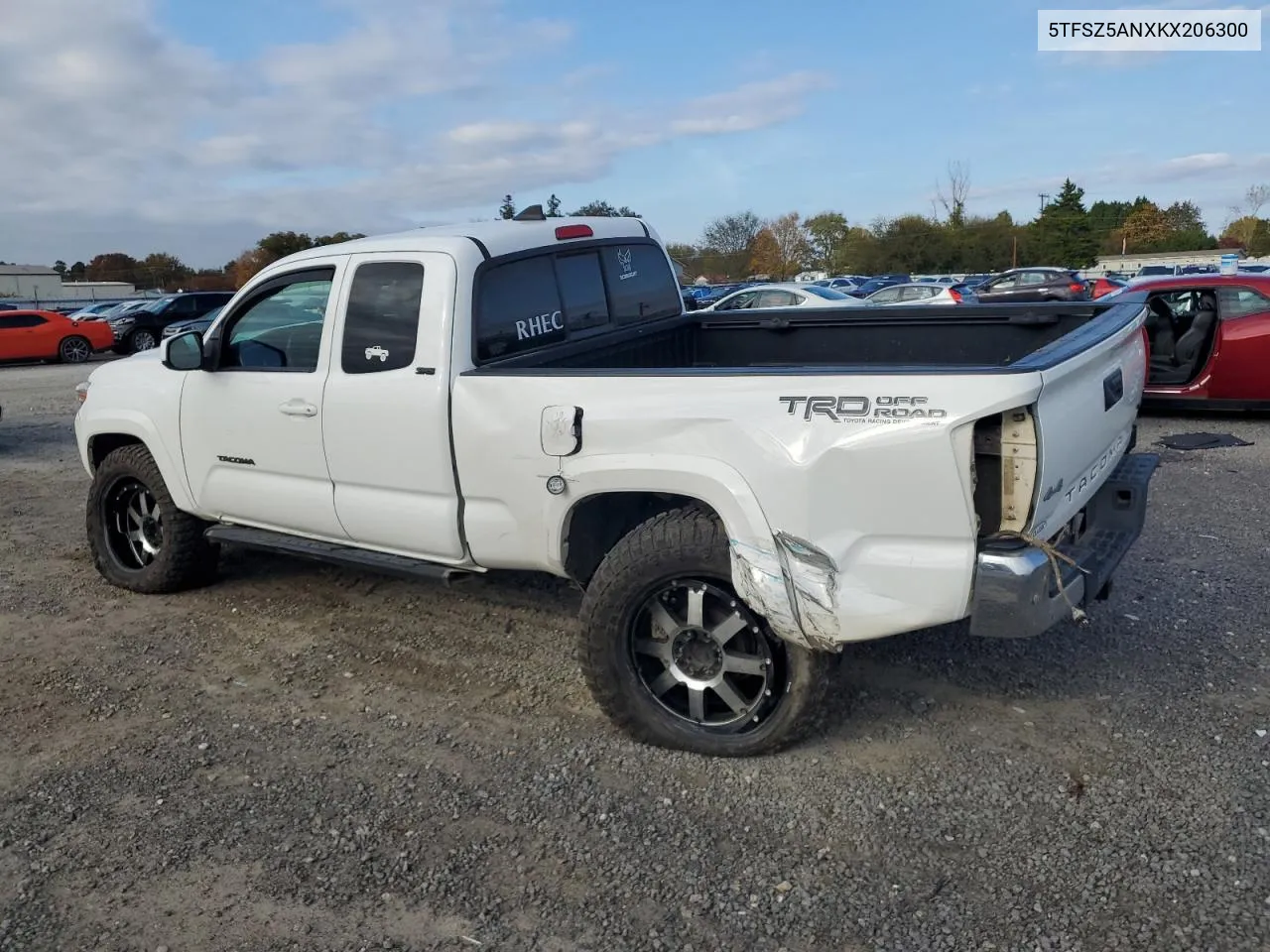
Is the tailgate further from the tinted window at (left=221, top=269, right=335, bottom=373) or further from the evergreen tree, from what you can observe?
the evergreen tree

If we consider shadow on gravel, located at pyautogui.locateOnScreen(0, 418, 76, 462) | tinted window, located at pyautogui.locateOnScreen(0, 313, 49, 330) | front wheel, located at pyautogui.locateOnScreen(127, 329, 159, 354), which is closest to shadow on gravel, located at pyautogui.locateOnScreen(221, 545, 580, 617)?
shadow on gravel, located at pyautogui.locateOnScreen(0, 418, 76, 462)

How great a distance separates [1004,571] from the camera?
3.04 metres

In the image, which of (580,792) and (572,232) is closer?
(580,792)

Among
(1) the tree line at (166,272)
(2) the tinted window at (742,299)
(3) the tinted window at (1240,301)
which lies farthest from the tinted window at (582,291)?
(1) the tree line at (166,272)

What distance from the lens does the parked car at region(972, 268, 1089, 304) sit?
1945 cm

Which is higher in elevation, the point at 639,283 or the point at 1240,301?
the point at 639,283

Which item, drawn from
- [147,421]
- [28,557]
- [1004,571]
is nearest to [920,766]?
[1004,571]

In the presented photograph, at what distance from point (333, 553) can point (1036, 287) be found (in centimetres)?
2122

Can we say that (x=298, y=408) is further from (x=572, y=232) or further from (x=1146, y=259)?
(x=1146, y=259)

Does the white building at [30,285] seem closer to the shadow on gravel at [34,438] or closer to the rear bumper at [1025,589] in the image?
the shadow on gravel at [34,438]

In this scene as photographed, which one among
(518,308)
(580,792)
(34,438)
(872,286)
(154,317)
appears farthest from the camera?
(872,286)

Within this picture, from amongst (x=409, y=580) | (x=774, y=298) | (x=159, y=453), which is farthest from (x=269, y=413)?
(x=774, y=298)

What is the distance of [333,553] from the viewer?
472cm

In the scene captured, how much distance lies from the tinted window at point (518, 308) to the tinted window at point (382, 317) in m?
0.29
